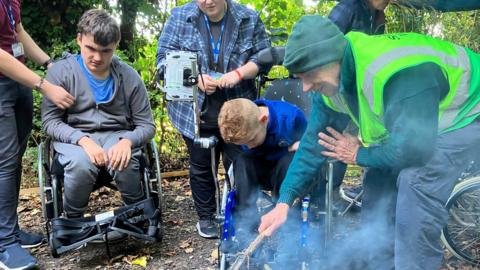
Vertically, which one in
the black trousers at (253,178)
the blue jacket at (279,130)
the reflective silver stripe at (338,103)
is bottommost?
the black trousers at (253,178)

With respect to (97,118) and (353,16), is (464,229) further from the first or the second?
(97,118)

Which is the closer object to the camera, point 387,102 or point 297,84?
point 387,102

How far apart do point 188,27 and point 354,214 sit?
1.86 meters

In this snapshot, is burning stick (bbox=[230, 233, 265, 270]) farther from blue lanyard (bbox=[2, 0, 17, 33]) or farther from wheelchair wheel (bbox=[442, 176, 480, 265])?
blue lanyard (bbox=[2, 0, 17, 33])

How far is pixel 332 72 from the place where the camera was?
2012 millimetres

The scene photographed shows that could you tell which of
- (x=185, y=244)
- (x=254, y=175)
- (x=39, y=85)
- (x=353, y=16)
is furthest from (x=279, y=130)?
(x=39, y=85)

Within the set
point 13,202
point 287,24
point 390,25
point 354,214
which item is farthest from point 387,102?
point 287,24

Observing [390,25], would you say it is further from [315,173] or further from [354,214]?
[315,173]

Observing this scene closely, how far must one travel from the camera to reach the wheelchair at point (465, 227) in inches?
116

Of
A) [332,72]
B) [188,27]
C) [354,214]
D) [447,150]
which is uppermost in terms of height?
[188,27]

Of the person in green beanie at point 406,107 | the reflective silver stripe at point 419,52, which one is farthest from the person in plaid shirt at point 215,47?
the reflective silver stripe at point 419,52

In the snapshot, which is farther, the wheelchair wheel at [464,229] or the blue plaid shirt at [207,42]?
the blue plaid shirt at [207,42]

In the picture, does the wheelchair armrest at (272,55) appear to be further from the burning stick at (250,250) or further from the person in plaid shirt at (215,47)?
the burning stick at (250,250)

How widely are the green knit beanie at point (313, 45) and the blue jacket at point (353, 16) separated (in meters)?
1.08
